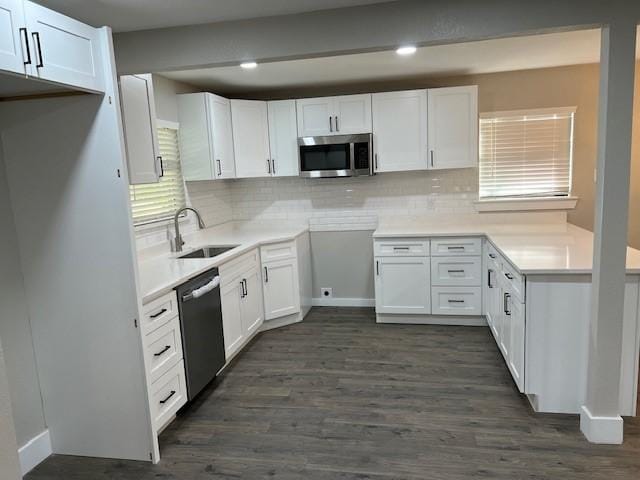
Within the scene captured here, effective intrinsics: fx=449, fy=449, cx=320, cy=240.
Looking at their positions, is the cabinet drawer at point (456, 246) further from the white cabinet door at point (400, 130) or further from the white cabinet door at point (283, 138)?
the white cabinet door at point (283, 138)

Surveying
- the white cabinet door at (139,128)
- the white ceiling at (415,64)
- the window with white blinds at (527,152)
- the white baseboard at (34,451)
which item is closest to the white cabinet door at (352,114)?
the white ceiling at (415,64)

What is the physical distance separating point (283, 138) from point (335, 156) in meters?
0.60

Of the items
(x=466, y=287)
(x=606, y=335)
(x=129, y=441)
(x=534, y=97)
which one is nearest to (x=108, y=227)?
(x=129, y=441)

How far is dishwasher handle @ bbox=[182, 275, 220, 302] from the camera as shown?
9.37 ft

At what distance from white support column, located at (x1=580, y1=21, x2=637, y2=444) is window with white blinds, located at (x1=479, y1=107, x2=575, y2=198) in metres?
2.22

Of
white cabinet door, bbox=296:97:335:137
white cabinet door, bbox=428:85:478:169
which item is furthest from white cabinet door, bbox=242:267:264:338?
white cabinet door, bbox=428:85:478:169

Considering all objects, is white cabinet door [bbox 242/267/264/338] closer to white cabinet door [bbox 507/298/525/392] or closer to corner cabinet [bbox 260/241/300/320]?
corner cabinet [bbox 260/241/300/320]

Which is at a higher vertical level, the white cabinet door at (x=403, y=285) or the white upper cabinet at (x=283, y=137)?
the white upper cabinet at (x=283, y=137)

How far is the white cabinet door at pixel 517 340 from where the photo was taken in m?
2.72

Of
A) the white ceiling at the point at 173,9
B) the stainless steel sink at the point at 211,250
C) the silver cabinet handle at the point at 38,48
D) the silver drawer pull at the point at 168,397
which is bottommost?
the silver drawer pull at the point at 168,397

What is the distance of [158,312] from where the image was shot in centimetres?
256

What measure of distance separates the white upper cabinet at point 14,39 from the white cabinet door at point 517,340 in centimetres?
277

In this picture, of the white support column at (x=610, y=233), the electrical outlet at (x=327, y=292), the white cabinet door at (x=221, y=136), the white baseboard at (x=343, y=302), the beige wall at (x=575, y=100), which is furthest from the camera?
the electrical outlet at (x=327, y=292)

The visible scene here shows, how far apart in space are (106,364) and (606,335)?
8.70 feet
